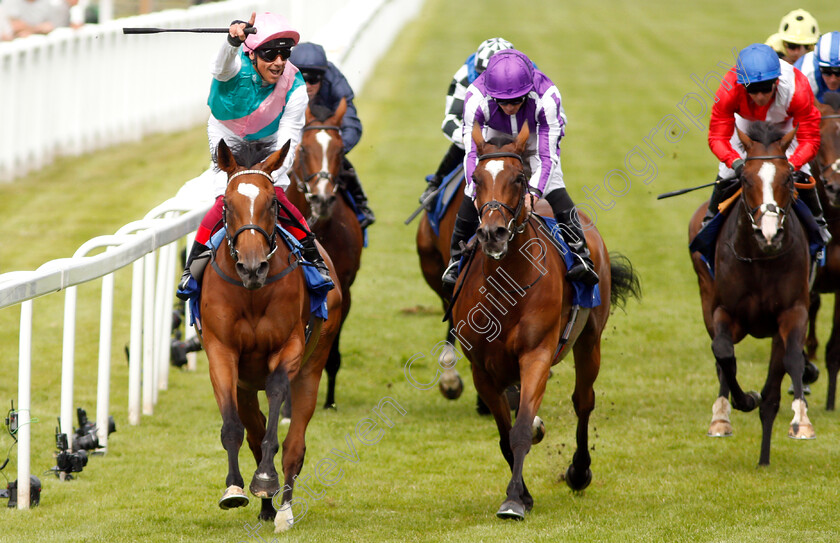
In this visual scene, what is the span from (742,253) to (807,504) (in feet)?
5.31

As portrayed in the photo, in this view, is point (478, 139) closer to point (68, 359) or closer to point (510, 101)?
point (510, 101)

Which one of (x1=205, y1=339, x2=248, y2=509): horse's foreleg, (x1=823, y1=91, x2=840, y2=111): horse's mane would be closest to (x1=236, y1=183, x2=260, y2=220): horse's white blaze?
(x1=205, y1=339, x2=248, y2=509): horse's foreleg

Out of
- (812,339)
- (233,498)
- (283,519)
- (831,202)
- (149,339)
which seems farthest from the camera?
(812,339)

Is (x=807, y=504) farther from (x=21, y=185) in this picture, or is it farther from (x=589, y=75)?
(x=589, y=75)

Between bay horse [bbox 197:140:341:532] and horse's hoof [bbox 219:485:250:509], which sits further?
bay horse [bbox 197:140:341:532]

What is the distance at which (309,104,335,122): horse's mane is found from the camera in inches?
326

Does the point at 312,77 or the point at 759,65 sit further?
the point at 312,77

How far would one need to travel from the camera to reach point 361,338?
10812 mm

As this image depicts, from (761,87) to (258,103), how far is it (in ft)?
10.1

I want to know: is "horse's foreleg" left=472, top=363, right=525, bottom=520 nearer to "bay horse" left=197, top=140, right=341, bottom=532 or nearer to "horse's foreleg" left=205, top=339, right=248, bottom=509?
"bay horse" left=197, top=140, right=341, bottom=532

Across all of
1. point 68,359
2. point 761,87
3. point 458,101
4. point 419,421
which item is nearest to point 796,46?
point 761,87

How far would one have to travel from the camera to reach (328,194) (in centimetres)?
794

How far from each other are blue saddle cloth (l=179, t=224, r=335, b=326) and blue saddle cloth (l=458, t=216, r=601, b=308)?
2.83ft

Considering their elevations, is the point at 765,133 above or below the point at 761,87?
below
